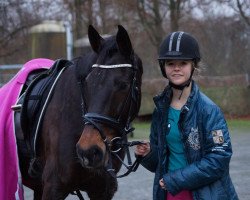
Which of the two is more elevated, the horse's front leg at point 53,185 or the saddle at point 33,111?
the saddle at point 33,111

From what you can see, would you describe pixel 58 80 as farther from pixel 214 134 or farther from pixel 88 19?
pixel 88 19

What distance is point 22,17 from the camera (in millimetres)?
22641

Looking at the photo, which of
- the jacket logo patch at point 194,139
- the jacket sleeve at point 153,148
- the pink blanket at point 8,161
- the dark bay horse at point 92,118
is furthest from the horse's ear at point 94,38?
the pink blanket at point 8,161

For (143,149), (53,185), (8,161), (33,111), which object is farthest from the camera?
(8,161)

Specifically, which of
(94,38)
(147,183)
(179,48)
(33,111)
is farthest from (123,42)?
(147,183)

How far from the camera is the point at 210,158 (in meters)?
2.46

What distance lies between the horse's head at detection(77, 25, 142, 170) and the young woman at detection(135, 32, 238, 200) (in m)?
0.20

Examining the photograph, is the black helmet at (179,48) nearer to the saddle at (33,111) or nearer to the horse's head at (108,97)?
the horse's head at (108,97)

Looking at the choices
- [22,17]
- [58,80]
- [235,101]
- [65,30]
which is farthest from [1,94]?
[22,17]

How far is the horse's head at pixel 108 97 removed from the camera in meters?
2.49

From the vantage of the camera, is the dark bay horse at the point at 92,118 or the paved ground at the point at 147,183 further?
the paved ground at the point at 147,183

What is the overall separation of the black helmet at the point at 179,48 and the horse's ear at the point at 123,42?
20 cm

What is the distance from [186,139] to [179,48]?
52 cm

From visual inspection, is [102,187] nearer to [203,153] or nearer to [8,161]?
[8,161]
